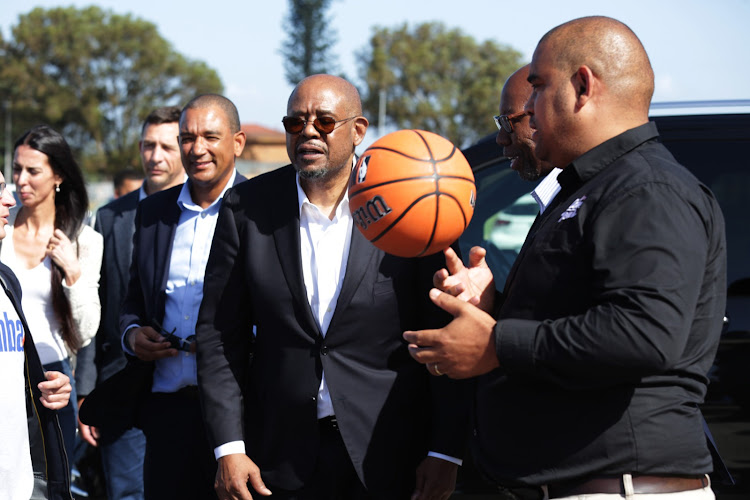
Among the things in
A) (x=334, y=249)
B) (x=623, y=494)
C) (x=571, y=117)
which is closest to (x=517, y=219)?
(x=334, y=249)

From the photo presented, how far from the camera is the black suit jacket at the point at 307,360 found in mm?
2984

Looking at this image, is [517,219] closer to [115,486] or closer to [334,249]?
[334,249]

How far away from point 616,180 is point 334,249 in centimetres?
134

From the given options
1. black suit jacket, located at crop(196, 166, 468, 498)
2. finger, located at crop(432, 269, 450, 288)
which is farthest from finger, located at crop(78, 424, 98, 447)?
finger, located at crop(432, 269, 450, 288)

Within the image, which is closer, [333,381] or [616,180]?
[616,180]

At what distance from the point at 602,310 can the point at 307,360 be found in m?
1.36

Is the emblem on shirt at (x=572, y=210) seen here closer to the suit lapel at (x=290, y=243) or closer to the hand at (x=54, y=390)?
the suit lapel at (x=290, y=243)

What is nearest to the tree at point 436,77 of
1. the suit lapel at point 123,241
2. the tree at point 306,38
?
the tree at point 306,38

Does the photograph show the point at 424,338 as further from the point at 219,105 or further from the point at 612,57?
the point at 219,105

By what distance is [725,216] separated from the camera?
371cm

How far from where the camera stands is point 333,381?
117 inches

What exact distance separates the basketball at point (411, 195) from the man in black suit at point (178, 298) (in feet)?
5.19

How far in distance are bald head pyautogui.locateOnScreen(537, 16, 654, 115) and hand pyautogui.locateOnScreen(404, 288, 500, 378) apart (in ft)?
2.37

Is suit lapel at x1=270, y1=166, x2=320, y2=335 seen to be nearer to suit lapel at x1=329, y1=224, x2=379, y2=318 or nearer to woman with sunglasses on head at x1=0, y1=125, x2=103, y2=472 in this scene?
suit lapel at x1=329, y1=224, x2=379, y2=318
